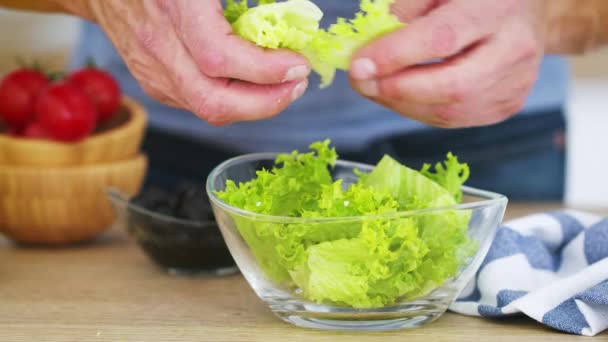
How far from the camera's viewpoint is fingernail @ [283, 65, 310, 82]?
0.93 meters

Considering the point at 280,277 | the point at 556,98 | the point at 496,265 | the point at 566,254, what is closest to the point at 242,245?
the point at 280,277

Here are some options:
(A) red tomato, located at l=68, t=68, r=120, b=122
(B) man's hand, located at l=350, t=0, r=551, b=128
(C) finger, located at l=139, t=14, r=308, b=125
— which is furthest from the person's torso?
(C) finger, located at l=139, t=14, r=308, b=125

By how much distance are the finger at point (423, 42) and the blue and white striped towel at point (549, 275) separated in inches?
10.9

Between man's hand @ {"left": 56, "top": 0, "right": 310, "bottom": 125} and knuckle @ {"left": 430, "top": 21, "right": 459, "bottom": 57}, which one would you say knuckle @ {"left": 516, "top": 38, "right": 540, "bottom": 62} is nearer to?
knuckle @ {"left": 430, "top": 21, "right": 459, "bottom": 57}

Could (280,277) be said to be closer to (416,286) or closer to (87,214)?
(416,286)

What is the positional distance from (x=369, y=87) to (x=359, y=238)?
18cm

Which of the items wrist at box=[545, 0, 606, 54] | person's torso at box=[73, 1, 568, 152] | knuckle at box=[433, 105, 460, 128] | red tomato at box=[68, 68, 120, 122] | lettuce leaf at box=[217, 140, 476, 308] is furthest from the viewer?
person's torso at box=[73, 1, 568, 152]

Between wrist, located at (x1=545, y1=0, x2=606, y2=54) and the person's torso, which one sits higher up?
wrist, located at (x1=545, y1=0, x2=606, y2=54)

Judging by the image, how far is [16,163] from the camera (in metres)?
1.41

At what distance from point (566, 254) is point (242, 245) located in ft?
1.47

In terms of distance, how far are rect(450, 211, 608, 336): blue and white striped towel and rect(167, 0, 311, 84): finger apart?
33 cm

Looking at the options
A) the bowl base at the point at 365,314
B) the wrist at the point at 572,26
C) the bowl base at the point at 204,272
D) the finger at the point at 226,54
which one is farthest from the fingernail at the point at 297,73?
the wrist at the point at 572,26

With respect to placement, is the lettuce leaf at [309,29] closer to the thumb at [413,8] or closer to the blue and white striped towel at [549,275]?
the thumb at [413,8]

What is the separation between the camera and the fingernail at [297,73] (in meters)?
0.93
